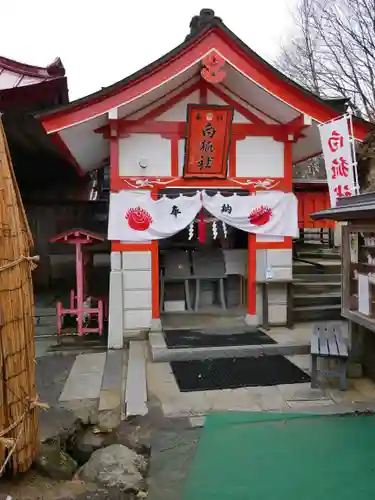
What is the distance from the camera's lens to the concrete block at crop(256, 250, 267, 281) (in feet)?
31.4

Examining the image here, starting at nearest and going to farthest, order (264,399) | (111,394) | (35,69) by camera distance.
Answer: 1. (264,399)
2. (111,394)
3. (35,69)

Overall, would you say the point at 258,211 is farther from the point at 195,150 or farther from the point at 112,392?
the point at 112,392

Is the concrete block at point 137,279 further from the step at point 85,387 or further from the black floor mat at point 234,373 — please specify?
the black floor mat at point 234,373

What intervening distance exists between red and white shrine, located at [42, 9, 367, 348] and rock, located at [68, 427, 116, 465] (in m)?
3.84

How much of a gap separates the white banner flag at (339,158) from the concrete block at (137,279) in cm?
399

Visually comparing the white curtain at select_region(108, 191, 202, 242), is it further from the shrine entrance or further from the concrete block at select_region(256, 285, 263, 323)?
the concrete block at select_region(256, 285, 263, 323)

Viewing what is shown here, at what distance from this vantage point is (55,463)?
13.1 feet

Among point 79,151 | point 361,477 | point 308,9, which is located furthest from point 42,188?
point 308,9

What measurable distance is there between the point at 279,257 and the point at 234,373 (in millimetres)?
3416

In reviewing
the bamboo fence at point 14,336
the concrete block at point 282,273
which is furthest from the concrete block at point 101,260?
the bamboo fence at point 14,336

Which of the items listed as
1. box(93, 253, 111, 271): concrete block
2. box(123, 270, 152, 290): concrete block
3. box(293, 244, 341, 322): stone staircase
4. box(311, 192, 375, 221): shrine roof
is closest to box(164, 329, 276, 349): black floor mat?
box(123, 270, 152, 290): concrete block

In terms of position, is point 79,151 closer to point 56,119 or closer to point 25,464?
point 56,119

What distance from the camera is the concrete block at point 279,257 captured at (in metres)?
9.59

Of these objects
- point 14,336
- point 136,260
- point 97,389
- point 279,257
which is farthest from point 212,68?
point 14,336
